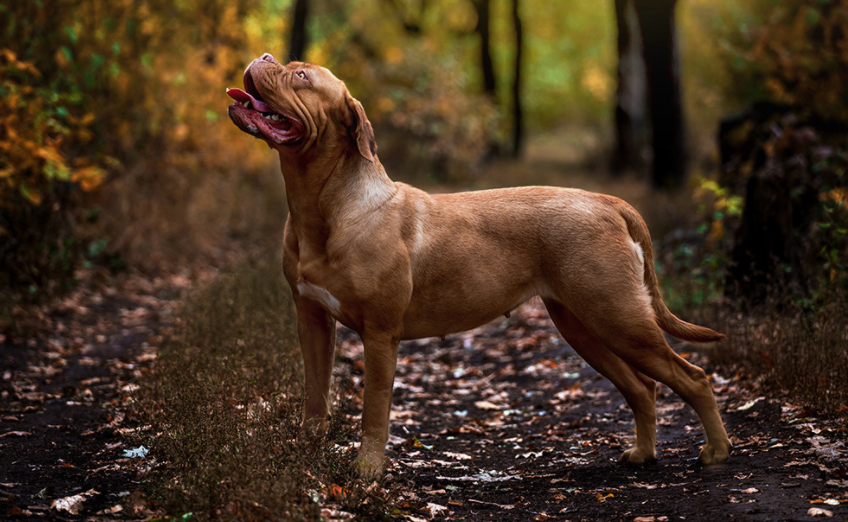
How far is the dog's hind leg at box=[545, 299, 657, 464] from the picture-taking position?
4.64 metres

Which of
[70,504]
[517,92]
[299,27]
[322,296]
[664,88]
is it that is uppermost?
[299,27]

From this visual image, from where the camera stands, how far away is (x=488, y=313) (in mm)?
4500

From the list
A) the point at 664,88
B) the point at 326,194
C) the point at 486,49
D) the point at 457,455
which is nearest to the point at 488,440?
the point at 457,455

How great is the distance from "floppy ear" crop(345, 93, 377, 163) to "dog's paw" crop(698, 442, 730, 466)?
261 cm

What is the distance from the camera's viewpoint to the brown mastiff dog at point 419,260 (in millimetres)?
4043

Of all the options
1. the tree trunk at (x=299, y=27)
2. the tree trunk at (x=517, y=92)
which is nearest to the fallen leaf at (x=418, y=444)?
the tree trunk at (x=299, y=27)

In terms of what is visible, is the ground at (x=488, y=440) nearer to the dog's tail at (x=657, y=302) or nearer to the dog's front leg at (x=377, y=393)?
the dog's front leg at (x=377, y=393)

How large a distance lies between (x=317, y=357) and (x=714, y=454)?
7.99ft

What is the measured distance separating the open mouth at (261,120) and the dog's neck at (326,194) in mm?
201

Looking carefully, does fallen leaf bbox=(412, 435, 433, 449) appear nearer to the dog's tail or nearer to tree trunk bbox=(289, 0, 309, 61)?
the dog's tail

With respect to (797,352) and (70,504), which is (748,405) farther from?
(70,504)

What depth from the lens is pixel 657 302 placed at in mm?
4488

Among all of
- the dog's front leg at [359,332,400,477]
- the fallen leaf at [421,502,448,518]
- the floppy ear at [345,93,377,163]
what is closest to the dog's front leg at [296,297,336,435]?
the dog's front leg at [359,332,400,477]

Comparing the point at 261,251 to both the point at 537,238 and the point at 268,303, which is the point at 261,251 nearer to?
the point at 268,303
